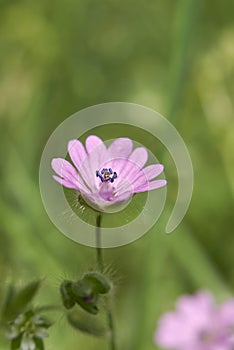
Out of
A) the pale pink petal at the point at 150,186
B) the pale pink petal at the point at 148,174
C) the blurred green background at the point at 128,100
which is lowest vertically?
the pale pink petal at the point at 150,186

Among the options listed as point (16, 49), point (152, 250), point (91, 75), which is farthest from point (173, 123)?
point (16, 49)

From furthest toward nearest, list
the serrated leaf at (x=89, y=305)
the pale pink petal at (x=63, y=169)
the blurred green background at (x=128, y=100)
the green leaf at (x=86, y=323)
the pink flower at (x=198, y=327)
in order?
the blurred green background at (x=128, y=100) → the pink flower at (x=198, y=327) → the green leaf at (x=86, y=323) → the serrated leaf at (x=89, y=305) → the pale pink petal at (x=63, y=169)

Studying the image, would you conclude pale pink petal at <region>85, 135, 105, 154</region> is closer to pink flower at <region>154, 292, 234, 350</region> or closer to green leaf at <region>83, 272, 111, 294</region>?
green leaf at <region>83, 272, 111, 294</region>

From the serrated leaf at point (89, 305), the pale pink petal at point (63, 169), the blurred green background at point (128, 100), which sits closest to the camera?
the pale pink petal at point (63, 169)

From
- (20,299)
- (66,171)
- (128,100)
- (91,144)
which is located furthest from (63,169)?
(128,100)

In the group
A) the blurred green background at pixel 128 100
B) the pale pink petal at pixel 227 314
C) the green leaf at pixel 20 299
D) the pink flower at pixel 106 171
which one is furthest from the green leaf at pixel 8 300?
the blurred green background at pixel 128 100

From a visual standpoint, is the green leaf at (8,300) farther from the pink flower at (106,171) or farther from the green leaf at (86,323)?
the pink flower at (106,171)

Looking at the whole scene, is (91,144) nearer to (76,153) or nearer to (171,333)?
(76,153)

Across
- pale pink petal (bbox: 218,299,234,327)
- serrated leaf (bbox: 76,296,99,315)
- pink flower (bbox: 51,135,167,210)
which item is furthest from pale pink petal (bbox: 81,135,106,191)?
pale pink petal (bbox: 218,299,234,327)
